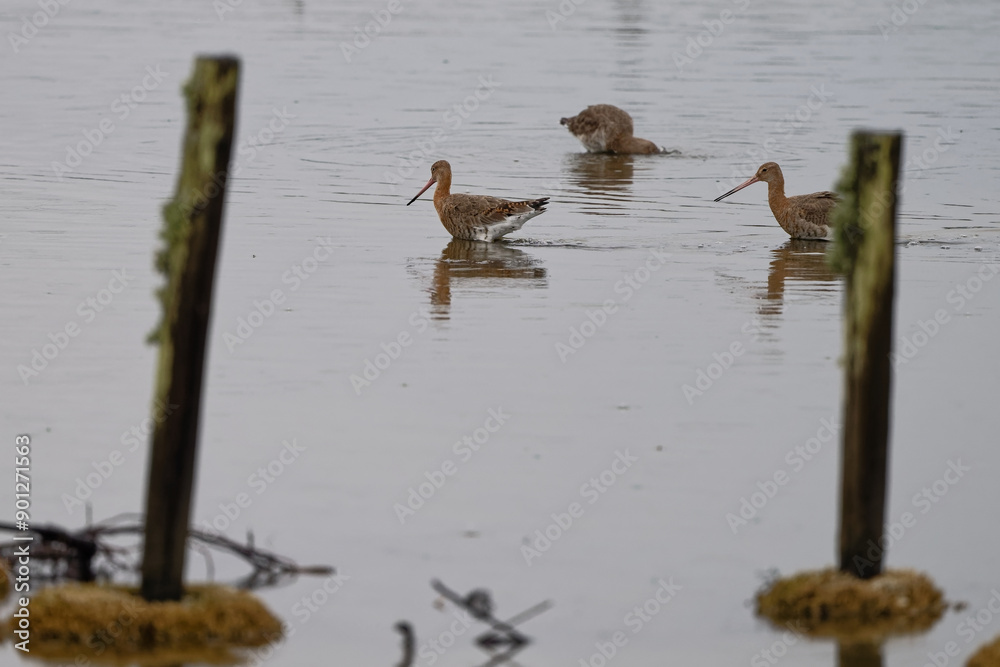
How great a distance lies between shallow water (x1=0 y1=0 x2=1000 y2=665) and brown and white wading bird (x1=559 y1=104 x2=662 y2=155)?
0.53 metres

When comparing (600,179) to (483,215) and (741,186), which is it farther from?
(483,215)

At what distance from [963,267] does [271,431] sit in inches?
304

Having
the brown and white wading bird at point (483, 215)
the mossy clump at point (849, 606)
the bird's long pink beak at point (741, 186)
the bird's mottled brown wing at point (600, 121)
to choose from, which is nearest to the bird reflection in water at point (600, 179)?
the bird's mottled brown wing at point (600, 121)

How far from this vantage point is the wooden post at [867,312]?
24.2 ft

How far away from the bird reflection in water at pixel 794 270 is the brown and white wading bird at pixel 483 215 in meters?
2.44

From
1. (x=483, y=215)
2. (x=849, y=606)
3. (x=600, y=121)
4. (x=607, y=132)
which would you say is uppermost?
(x=600, y=121)

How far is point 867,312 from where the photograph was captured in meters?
7.45

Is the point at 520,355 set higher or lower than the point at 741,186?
lower

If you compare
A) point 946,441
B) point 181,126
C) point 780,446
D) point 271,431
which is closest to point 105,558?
point 271,431

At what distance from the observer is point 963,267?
51.2 feet

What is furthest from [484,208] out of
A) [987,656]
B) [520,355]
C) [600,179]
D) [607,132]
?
[987,656]

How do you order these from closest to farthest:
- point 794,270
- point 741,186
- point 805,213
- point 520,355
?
point 520,355 → point 794,270 → point 805,213 → point 741,186

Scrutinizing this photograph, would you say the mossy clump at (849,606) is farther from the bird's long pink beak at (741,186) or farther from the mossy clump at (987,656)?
the bird's long pink beak at (741,186)

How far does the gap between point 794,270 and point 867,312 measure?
8.39m
